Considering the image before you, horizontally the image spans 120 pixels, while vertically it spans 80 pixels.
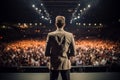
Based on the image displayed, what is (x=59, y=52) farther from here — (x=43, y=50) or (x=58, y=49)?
(x=43, y=50)

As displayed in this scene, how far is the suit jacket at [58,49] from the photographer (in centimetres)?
410

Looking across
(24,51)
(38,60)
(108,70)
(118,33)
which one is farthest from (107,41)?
(108,70)

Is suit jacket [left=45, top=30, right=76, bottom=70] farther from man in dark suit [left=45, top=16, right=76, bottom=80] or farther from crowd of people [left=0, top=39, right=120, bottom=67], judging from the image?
crowd of people [left=0, top=39, right=120, bottom=67]

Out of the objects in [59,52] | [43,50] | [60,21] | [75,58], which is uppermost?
[60,21]

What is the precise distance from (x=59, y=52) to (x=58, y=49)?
0.04m

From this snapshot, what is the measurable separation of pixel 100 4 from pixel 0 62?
10.7m

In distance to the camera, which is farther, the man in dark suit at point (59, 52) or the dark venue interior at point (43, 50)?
the dark venue interior at point (43, 50)

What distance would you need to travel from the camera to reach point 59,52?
4.12 meters

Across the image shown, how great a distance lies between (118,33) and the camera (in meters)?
39.4

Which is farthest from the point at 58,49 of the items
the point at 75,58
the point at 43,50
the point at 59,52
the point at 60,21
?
the point at 43,50

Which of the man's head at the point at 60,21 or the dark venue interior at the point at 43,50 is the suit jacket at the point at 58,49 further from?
the dark venue interior at the point at 43,50

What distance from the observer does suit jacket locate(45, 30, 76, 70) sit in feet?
13.5

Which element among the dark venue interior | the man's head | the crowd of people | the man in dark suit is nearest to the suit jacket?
the man in dark suit

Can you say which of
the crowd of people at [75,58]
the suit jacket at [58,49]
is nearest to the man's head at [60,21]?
the suit jacket at [58,49]
